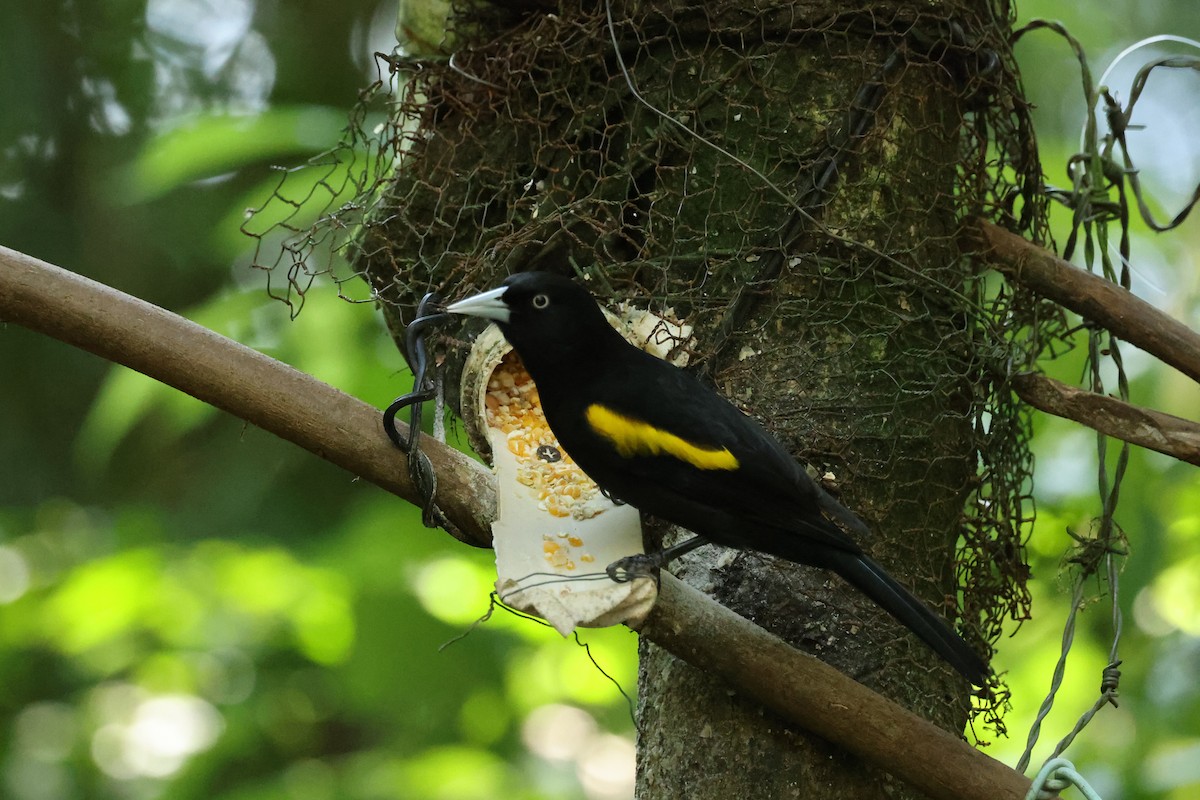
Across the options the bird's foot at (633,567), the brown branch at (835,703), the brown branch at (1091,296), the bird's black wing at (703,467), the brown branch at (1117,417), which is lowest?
the brown branch at (835,703)

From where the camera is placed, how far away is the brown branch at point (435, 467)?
1819 mm

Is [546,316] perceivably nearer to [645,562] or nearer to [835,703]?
[645,562]

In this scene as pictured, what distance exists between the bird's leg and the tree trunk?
67 millimetres

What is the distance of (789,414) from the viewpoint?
2.33m

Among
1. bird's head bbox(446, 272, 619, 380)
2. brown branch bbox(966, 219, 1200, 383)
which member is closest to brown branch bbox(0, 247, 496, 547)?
bird's head bbox(446, 272, 619, 380)

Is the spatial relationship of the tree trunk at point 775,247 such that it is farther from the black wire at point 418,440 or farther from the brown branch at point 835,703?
the black wire at point 418,440

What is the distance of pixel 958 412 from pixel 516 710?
7.92ft

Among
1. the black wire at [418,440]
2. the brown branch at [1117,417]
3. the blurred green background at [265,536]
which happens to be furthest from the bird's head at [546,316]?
the blurred green background at [265,536]

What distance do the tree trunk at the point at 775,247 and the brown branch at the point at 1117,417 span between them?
0.15 m

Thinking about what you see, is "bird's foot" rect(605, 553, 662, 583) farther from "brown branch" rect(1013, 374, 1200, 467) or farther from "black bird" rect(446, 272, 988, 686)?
"brown branch" rect(1013, 374, 1200, 467)

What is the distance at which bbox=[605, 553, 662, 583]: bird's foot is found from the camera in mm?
1914

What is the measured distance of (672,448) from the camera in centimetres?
221

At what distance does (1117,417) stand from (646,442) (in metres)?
0.96

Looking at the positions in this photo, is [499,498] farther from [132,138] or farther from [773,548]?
[132,138]
